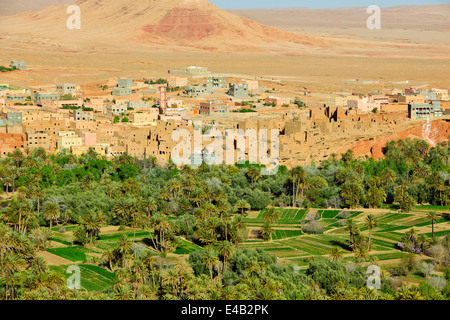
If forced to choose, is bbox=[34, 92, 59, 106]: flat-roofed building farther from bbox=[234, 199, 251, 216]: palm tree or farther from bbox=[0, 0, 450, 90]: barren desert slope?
bbox=[234, 199, 251, 216]: palm tree

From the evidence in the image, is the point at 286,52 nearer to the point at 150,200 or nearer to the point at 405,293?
the point at 150,200

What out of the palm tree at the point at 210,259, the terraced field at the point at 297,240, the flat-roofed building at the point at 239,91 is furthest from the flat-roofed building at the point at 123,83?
the palm tree at the point at 210,259

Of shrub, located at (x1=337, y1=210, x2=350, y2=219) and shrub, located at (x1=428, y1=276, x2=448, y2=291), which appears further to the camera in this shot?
shrub, located at (x1=337, y1=210, x2=350, y2=219)

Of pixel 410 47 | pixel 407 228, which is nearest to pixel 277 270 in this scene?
pixel 407 228

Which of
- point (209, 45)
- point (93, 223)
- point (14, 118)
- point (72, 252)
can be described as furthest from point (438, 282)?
point (209, 45)

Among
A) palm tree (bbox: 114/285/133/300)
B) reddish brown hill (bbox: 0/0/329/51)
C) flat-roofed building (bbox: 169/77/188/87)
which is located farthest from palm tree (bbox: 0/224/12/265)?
reddish brown hill (bbox: 0/0/329/51)

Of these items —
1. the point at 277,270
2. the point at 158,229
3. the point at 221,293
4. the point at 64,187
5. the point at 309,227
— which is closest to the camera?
the point at 221,293
